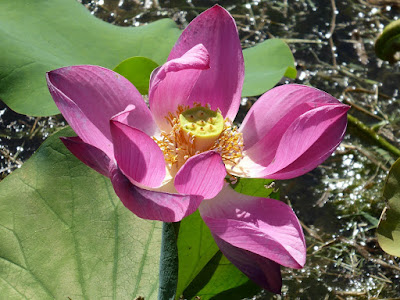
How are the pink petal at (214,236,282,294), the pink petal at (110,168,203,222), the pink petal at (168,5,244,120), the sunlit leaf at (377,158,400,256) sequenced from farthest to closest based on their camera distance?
the sunlit leaf at (377,158,400,256) < the pink petal at (168,5,244,120) < the pink petal at (214,236,282,294) < the pink petal at (110,168,203,222)

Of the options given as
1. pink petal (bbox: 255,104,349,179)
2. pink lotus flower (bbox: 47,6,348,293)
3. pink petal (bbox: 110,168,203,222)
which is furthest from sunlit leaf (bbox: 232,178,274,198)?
pink petal (bbox: 110,168,203,222)

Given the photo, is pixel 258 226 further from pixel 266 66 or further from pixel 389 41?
pixel 389 41

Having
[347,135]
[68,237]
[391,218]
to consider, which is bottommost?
[347,135]

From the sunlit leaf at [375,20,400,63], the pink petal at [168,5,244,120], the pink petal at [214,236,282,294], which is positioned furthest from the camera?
the sunlit leaf at [375,20,400,63]

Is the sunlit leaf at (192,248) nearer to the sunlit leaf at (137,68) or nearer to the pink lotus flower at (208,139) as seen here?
the pink lotus flower at (208,139)

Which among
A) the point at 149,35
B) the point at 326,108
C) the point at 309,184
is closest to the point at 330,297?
the point at 309,184

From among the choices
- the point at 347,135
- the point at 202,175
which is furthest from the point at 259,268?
the point at 347,135

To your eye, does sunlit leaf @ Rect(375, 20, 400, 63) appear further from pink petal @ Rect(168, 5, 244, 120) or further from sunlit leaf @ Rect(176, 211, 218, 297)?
sunlit leaf @ Rect(176, 211, 218, 297)

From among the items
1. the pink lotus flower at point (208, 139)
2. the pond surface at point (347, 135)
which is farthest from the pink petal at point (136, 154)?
the pond surface at point (347, 135)
